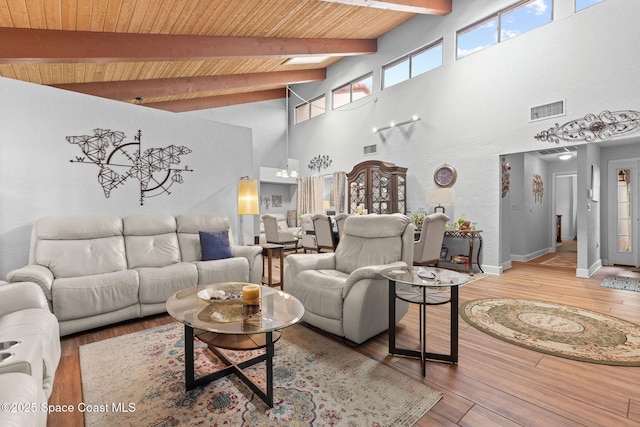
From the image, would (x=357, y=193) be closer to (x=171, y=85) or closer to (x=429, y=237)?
(x=429, y=237)

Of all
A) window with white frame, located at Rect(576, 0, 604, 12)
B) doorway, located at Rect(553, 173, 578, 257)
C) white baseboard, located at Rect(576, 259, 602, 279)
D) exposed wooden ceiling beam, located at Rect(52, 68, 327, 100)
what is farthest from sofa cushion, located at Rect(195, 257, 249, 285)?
doorway, located at Rect(553, 173, 578, 257)

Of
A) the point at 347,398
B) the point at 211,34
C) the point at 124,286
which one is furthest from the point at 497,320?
the point at 211,34

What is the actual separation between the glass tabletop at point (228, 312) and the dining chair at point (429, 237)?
2958 millimetres

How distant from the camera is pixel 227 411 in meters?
1.59

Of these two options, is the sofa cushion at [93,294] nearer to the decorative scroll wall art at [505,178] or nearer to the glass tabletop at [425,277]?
the glass tabletop at [425,277]

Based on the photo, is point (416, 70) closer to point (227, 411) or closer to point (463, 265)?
point (463, 265)

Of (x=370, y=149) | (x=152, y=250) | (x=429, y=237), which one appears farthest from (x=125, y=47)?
(x=370, y=149)

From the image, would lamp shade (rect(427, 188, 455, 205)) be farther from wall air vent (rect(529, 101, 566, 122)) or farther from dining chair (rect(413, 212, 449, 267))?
wall air vent (rect(529, 101, 566, 122))

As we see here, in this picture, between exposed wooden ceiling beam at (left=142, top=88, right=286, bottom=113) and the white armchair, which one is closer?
the white armchair

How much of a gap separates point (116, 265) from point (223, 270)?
103cm

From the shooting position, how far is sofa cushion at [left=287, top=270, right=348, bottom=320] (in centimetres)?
238

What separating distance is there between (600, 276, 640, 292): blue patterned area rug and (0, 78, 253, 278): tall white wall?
18.5ft

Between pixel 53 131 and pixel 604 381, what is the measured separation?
202 inches

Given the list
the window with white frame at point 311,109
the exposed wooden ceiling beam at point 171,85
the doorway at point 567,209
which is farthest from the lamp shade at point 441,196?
the doorway at point 567,209
